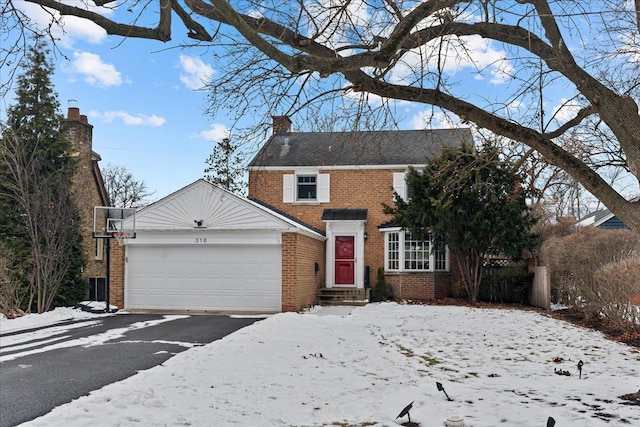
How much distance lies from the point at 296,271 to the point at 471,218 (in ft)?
19.3

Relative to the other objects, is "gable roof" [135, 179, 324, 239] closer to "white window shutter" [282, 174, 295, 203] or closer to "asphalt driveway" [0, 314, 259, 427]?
"asphalt driveway" [0, 314, 259, 427]

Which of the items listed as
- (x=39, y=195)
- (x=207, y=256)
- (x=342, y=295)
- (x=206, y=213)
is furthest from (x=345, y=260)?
(x=39, y=195)

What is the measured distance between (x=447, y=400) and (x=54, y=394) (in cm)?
464

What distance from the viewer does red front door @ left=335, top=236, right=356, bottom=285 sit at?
19.8 m

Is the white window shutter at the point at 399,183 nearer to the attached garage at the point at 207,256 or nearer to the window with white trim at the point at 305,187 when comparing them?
the window with white trim at the point at 305,187

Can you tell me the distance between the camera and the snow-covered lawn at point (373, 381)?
5.25 metres

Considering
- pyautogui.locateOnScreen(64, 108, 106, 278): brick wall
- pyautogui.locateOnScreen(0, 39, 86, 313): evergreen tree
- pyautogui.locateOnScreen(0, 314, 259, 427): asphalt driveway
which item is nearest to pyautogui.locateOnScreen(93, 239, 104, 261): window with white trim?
pyautogui.locateOnScreen(64, 108, 106, 278): brick wall

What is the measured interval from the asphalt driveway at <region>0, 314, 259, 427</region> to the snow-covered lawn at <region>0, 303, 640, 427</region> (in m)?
0.59

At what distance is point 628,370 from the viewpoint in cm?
780

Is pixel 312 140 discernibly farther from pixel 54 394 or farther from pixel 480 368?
pixel 54 394

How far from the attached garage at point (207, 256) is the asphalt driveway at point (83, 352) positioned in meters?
1.29

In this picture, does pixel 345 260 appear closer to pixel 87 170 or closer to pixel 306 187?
pixel 306 187

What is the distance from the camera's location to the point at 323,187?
20422 mm

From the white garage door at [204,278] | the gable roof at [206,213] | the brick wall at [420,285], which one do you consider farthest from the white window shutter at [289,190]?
the white garage door at [204,278]
